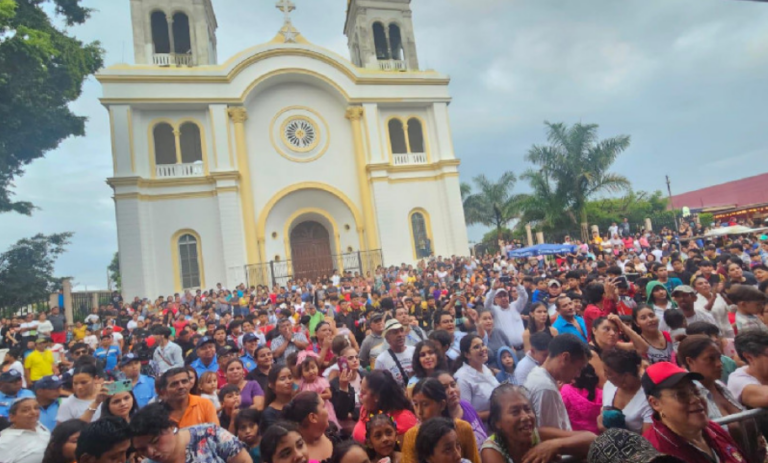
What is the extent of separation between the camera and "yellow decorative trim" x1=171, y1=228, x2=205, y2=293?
17.2 m

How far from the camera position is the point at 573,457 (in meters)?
2.49

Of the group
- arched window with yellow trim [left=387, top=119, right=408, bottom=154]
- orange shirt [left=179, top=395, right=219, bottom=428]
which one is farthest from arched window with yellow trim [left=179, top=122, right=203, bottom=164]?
orange shirt [left=179, top=395, right=219, bottom=428]

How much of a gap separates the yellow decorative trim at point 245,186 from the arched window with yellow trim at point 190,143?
1.76 m

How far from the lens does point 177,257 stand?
17.4 meters

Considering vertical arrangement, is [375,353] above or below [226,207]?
below

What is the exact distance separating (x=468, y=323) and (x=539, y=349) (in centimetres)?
271

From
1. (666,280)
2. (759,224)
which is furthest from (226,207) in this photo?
(759,224)

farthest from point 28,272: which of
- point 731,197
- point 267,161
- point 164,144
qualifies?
point 731,197

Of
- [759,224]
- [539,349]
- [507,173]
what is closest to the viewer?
[539,349]

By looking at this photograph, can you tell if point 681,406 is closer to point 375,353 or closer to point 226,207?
point 375,353

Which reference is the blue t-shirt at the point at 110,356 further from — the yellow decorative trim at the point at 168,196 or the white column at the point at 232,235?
the yellow decorative trim at the point at 168,196

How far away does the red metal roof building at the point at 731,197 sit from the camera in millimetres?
30109

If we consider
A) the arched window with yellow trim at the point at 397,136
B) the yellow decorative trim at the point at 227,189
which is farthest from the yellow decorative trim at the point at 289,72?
the yellow decorative trim at the point at 227,189

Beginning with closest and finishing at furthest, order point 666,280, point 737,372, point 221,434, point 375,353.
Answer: point 221,434 < point 737,372 < point 375,353 < point 666,280
